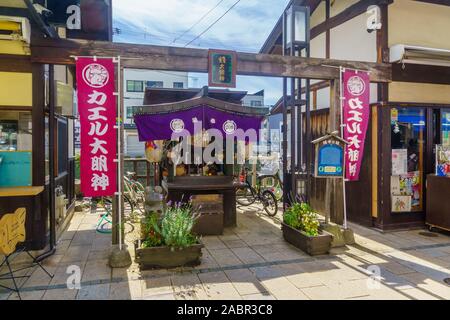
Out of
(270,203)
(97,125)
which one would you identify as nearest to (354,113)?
(270,203)

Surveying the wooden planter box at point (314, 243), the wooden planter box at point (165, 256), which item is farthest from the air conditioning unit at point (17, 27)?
the wooden planter box at point (314, 243)

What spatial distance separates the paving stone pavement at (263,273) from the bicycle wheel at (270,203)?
7.88 ft

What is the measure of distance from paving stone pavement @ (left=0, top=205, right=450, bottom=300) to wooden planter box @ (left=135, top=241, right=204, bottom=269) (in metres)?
0.13

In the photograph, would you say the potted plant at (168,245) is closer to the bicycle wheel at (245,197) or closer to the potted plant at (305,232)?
the potted plant at (305,232)

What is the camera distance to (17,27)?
5.62 metres

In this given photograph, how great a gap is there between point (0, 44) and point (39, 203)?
308 centimetres

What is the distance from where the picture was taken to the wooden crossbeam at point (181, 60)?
19.0 ft

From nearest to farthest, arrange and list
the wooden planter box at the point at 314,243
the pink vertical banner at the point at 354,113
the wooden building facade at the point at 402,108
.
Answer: the wooden planter box at the point at 314,243
the pink vertical banner at the point at 354,113
the wooden building facade at the point at 402,108

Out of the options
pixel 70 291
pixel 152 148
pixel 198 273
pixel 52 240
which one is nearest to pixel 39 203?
pixel 52 240

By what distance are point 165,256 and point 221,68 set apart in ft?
12.4

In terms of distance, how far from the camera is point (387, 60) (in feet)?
25.9

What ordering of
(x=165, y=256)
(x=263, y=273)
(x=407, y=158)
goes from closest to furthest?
(x=263, y=273)
(x=165, y=256)
(x=407, y=158)

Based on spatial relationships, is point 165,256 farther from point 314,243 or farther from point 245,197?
point 245,197
